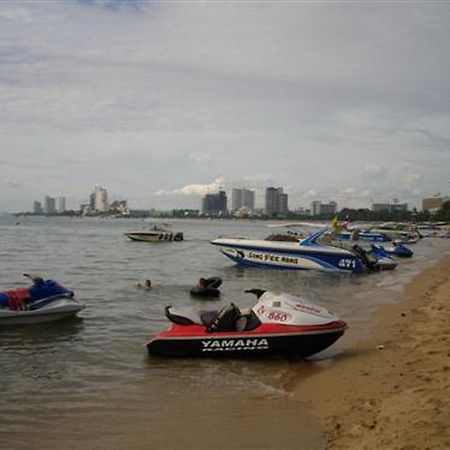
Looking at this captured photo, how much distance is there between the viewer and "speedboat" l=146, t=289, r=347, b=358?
1134 centimetres

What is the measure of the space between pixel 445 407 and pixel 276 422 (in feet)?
7.19

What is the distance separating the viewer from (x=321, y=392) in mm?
9469

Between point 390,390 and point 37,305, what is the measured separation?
384 inches

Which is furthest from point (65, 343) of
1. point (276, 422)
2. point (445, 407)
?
point (445, 407)

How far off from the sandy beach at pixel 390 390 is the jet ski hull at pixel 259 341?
62 cm

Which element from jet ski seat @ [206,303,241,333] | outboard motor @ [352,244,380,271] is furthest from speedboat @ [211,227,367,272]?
jet ski seat @ [206,303,241,333]

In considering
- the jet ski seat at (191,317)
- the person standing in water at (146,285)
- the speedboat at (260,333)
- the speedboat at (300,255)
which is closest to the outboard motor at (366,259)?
the speedboat at (300,255)

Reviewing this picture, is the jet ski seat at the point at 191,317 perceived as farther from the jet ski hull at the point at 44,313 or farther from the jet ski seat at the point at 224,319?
the jet ski hull at the point at 44,313

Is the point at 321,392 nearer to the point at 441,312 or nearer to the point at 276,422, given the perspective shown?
the point at 276,422

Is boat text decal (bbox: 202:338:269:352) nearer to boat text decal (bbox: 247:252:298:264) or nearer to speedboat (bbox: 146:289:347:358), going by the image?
speedboat (bbox: 146:289:347:358)

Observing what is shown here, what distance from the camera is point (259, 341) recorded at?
1137cm

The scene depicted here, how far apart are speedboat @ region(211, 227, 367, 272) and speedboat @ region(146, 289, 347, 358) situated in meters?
19.3

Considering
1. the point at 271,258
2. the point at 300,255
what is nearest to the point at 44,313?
the point at 300,255

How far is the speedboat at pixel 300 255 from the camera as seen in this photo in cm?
3065
